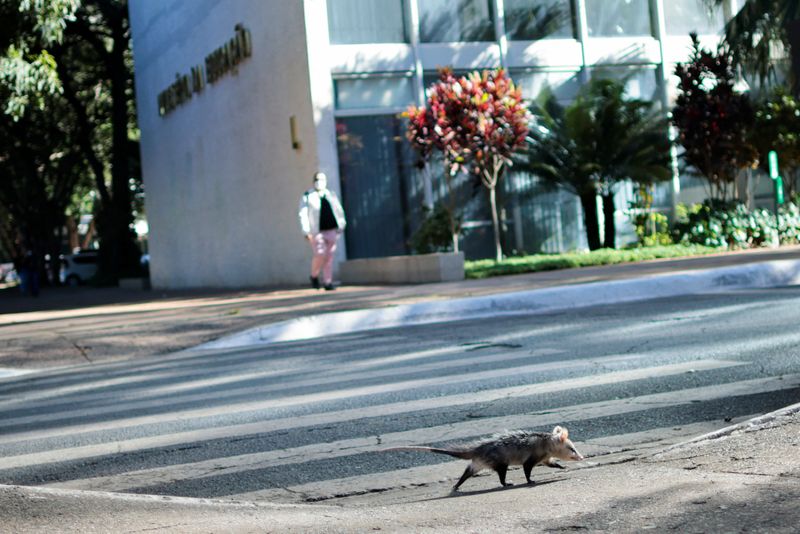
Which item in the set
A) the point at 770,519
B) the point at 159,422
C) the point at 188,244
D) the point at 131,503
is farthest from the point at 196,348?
the point at 188,244

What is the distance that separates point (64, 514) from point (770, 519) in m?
2.67

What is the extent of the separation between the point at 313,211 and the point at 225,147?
390 inches

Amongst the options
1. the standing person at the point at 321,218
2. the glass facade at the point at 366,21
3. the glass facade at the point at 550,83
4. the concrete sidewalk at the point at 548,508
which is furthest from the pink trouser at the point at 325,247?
the concrete sidewalk at the point at 548,508

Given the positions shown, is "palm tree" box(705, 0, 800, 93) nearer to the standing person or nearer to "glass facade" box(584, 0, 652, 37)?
"glass facade" box(584, 0, 652, 37)

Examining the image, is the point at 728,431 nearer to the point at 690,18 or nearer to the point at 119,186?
the point at 690,18

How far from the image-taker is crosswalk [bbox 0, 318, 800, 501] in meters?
5.85

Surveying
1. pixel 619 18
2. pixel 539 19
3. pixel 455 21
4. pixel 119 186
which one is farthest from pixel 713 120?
pixel 119 186

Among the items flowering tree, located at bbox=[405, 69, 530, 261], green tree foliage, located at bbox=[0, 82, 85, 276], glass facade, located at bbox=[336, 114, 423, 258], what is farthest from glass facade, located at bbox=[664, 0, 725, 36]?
green tree foliage, located at bbox=[0, 82, 85, 276]

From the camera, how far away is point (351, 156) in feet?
74.8

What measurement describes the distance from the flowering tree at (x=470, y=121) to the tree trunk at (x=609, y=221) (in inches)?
148

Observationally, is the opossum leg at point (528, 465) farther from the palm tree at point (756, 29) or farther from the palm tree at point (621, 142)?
the palm tree at point (756, 29)

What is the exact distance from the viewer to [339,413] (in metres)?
7.31

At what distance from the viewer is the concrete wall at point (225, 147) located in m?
23.6

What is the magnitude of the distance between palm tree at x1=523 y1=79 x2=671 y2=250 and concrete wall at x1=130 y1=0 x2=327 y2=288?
4.91 m
